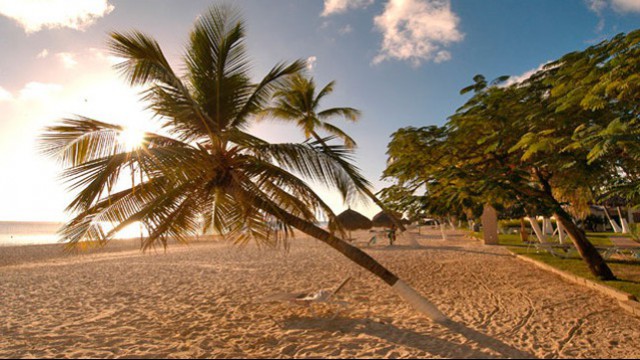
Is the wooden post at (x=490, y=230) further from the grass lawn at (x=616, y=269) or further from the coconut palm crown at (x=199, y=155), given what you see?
the coconut palm crown at (x=199, y=155)

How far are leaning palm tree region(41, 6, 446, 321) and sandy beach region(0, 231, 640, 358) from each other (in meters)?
1.01

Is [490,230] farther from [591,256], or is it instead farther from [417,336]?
[417,336]

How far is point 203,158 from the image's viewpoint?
15.0ft

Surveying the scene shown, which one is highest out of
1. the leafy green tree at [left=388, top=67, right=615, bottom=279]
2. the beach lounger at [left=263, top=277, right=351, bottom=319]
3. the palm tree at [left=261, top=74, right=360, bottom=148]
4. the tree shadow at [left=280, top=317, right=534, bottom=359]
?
the palm tree at [left=261, top=74, right=360, bottom=148]

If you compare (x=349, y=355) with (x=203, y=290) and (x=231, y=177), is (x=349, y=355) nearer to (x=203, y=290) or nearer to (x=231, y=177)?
(x=231, y=177)

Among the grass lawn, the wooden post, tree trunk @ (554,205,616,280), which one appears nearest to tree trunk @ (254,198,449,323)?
the grass lawn

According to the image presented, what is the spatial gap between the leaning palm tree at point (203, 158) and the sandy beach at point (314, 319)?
101cm

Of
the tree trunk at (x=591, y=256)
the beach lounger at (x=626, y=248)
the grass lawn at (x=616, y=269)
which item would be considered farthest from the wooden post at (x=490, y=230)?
the tree trunk at (x=591, y=256)

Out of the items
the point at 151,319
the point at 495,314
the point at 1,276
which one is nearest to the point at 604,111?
the point at 495,314

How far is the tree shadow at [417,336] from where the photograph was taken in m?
4.09

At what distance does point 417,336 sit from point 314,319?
70.3 inches

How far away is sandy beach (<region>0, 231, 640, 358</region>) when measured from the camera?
171 inches

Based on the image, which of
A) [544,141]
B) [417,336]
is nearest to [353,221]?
[417,336]

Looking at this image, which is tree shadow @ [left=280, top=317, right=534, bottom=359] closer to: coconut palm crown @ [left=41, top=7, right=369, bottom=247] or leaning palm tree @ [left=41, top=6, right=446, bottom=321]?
leaning palm tree @ [left=41, top=6, right=446, bottom=321]
